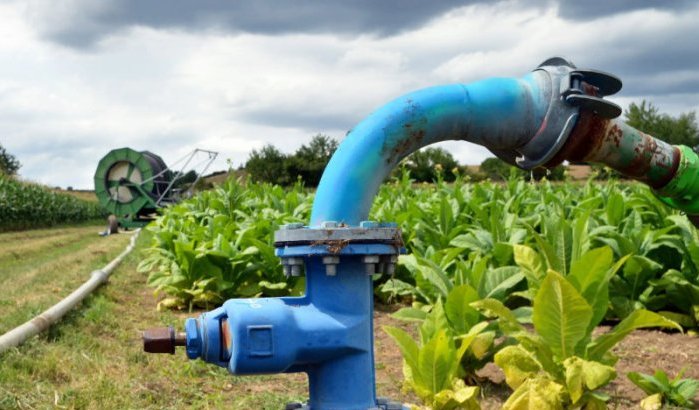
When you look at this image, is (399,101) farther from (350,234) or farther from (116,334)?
(116,334)

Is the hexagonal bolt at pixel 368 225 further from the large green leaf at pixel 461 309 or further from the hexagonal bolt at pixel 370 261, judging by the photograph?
the large green leaf at pixel 461 309

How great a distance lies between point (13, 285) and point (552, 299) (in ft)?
24.0

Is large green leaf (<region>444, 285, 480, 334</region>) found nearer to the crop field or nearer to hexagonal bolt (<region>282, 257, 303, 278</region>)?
the crop field

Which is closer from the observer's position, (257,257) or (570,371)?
(570,371)

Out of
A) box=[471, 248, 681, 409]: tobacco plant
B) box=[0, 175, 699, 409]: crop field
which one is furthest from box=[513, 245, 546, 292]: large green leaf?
box=[471, 248, 681, 409]: tobacco plant

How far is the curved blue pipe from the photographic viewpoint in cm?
176

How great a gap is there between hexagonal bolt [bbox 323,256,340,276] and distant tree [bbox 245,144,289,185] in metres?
43.9

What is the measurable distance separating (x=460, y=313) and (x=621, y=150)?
143 centimetres

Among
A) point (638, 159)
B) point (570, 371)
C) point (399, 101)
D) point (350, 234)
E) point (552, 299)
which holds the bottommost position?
point (570, 371)

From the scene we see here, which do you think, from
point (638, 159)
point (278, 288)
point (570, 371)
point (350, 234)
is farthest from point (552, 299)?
point (278, 288)

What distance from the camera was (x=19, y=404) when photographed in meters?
3.17

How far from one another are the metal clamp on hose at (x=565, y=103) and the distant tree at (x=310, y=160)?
140 ft

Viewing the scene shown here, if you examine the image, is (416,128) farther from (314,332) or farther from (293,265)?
(314,332)

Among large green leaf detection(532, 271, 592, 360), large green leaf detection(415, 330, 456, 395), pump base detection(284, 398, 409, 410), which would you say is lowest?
large green leaf detection(415, 330, 456, 395)
